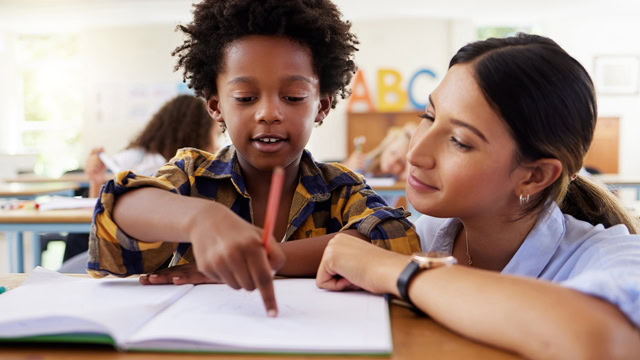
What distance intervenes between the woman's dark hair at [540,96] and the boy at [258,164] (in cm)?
26

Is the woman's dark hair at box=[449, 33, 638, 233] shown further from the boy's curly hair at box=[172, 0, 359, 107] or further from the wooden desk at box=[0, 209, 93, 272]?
the wooden desk at box=[0, 209, 93, 272]

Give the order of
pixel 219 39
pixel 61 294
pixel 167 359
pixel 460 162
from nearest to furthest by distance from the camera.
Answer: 1. pixel 167 359
2. pixel 61 294
3. pixel 460 162
4. pixel 219 39

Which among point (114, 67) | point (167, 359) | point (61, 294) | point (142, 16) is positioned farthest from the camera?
point (114, 67)

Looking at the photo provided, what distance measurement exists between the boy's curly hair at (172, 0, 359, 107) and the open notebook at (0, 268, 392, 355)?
22.2 inches

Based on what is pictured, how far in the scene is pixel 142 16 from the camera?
8.57 meters

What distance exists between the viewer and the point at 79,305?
683 millimetres

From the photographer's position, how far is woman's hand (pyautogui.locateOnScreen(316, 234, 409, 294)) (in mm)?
745

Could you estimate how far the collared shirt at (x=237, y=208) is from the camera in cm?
88

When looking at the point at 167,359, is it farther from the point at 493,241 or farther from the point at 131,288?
the point at 493,241

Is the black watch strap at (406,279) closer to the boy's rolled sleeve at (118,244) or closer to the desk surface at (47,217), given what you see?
the boy's rolled sleeve at (118,244)

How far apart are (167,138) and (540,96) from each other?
2675 millimetres

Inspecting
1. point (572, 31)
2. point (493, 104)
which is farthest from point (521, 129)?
point (572, 31)

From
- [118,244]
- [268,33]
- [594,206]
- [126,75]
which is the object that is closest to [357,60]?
[126,75]

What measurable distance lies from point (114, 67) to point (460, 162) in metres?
9.23
